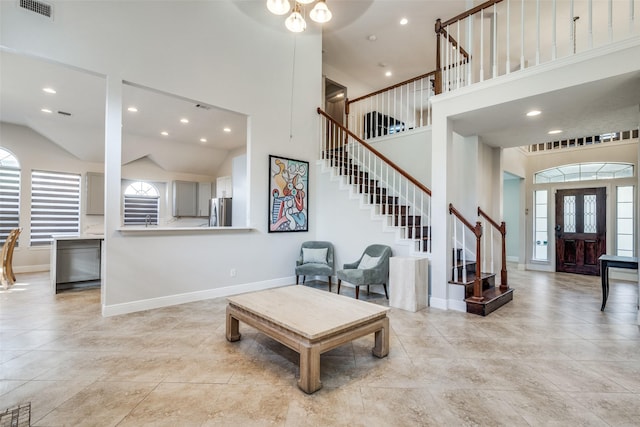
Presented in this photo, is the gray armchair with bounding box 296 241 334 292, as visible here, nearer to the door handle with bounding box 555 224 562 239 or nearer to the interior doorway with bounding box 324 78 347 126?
the interior doorway with bounding box 324 78 347 126

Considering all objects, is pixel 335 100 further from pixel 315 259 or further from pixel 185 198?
pixel 185 198

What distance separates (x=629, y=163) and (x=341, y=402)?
799 centimetres

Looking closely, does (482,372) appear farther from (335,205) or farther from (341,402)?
(335,205)

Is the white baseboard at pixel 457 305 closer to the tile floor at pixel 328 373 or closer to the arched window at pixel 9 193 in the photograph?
the tile floor at pixel 328 373

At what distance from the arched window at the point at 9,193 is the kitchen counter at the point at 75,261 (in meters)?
2.38

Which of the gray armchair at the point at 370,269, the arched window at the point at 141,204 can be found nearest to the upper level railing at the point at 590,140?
the gray armchair at the point at 370,269

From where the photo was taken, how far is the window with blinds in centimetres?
646

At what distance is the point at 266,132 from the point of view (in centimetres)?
505

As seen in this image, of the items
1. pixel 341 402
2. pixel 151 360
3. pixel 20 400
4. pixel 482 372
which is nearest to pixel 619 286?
pixel 482 372

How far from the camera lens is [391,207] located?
17.2ft

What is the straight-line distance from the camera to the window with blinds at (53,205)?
6457 mm

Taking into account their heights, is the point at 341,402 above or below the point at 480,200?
below

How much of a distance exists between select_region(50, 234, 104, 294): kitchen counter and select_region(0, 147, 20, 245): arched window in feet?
7.81

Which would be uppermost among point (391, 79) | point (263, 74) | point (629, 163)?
point (391, 79)
